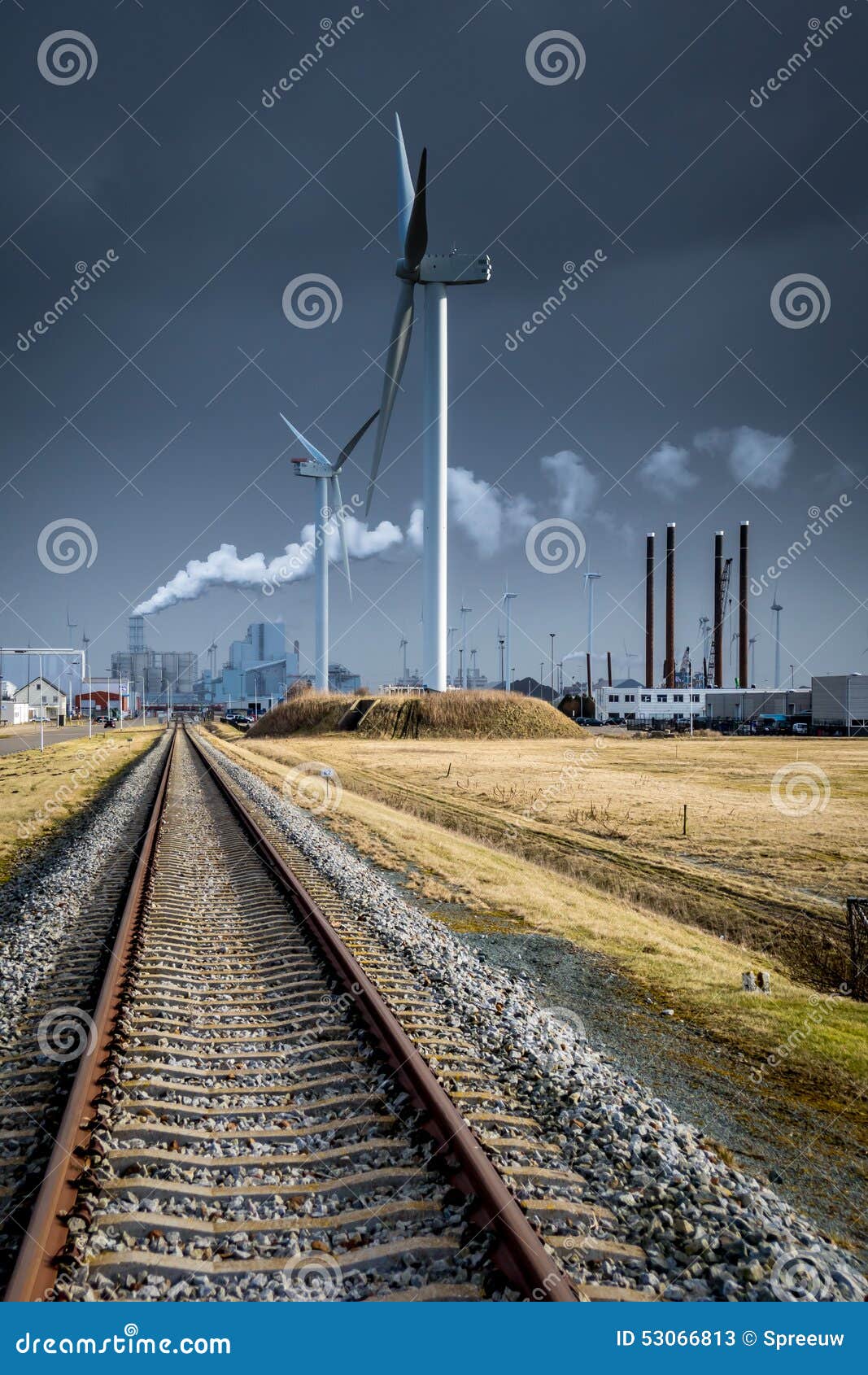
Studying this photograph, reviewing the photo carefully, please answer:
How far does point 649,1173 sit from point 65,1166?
138 inches

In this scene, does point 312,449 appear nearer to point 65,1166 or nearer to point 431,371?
point 431,371

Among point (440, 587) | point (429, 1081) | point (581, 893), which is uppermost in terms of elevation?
point (440, 587)

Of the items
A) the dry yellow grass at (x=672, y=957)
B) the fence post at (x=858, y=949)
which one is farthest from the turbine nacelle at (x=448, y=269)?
the fence post at (x=858, y=949)

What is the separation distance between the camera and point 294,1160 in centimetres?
486

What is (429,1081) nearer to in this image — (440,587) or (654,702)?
(440,587)

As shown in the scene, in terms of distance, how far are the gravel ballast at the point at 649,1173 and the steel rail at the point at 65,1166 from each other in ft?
9.05

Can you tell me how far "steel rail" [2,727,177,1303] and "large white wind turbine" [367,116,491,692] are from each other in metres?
49.6

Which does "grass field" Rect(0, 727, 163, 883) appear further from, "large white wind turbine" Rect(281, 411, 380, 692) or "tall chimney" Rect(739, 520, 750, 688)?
"tall chimney" Rect(739, 520, 750, 688)

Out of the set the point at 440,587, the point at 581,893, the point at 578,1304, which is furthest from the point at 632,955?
the point at 440,587

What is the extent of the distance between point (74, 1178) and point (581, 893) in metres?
11.3

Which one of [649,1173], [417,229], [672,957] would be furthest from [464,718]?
[649,1173]

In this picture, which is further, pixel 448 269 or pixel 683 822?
pixel 448 269

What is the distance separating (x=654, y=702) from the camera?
344 feet

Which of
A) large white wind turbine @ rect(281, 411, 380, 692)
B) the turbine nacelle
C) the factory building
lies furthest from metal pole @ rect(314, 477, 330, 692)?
the factory building
